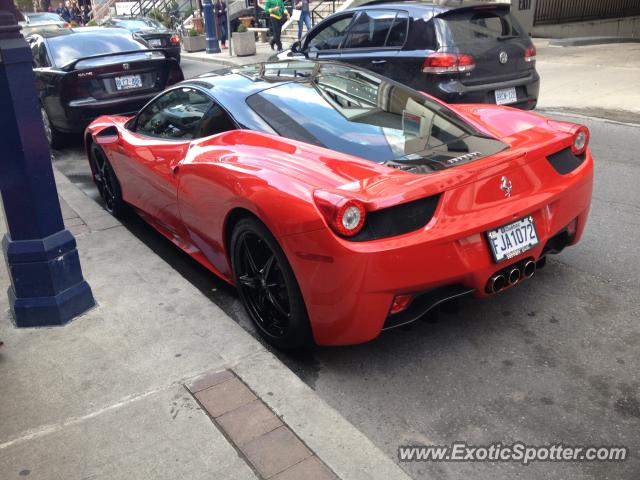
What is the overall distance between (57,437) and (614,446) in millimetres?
2370

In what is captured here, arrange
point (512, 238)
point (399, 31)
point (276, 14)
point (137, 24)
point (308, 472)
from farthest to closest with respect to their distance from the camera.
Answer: point (276, 14), point (137, 24), point (399, 31), point (512, 238), point (308, 472)

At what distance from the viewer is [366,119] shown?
3.65m

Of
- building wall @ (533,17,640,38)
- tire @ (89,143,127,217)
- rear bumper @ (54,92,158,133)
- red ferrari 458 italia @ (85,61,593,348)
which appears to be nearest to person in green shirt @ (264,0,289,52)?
building wall @ (533,17,640,38)

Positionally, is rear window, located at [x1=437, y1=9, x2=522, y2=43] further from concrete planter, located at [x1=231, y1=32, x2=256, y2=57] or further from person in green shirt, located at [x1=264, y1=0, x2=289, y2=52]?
concrete planter, located at [x1=231, y1=32, x2=256, y2=57]

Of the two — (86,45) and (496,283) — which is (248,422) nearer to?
(496,283)

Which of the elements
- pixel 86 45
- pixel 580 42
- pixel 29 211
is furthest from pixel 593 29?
pixel 29 211

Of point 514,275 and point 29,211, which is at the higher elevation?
point 29,211

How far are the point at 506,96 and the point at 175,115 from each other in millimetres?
4410

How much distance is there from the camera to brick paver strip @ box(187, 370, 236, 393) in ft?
9.73

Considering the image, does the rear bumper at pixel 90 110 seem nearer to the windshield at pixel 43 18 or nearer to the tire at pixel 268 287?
the tire at pixel 268 287

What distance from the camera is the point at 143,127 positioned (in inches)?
194

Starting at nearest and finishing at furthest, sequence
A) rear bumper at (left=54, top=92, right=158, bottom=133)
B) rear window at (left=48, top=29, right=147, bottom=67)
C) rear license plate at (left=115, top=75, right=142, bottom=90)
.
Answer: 1. rear bumper at (left=54, top=92, right=158, bottom=133)
2. rear license plate at (left=115, top=75, right=142, bottom=90)
3. rear window at (left=48, top=29, right=147, bottom=67)

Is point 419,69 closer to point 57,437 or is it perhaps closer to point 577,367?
point 577,367

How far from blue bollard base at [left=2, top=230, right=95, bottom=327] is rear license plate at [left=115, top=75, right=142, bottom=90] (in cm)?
493
